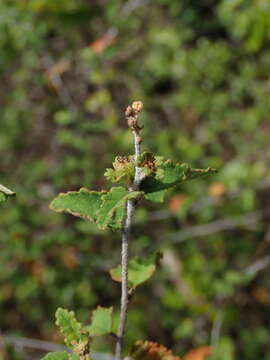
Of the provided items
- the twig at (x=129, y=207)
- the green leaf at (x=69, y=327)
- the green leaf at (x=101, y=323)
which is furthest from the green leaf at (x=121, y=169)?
the green leaf at (x=101, y=323)

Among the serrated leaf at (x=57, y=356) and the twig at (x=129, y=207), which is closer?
the twig at (x=129, y=207)

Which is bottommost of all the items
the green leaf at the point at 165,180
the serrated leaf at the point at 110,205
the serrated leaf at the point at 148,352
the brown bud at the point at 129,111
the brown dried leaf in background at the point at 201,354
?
the brown dried leaf in background at the point at 201,354

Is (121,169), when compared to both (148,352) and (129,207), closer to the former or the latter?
(129,207)

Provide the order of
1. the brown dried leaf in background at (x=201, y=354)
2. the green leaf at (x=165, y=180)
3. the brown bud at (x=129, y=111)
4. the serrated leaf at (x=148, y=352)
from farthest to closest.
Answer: the brown dried leaf in background at (x=201, y=354)
the serrated leaf at (x=148, y=352)
the green leaf at (x=165, y=180)
the brown bud at (x=129, y=111)

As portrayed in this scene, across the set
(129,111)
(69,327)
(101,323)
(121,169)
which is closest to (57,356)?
(69,327)

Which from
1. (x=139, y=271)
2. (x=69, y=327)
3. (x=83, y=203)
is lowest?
(x=69, y=327)

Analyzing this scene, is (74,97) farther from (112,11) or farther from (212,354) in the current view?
(212,354)

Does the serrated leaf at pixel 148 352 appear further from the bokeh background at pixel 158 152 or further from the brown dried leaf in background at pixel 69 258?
the brown dried leaf in background at pixel 69 258
